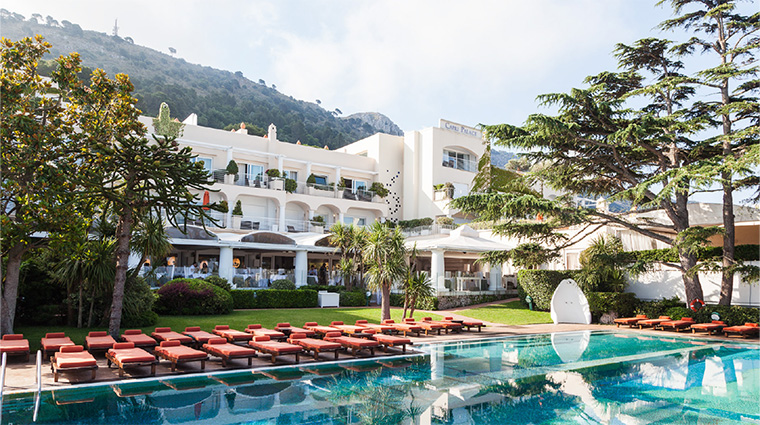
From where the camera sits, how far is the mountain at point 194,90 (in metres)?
84.5

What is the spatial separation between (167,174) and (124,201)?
51.2 inches

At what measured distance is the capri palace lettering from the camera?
4506 cm

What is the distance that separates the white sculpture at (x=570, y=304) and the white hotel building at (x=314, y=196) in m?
4.78

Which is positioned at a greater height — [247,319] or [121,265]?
[121,265]

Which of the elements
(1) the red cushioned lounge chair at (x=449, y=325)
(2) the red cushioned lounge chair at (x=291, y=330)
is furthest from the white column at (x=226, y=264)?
(1) the red cushioned lounge chair at (x=449, y=325)

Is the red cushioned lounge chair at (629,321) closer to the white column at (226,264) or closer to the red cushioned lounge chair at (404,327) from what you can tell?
the red cushioned lounge chair at (404,327)

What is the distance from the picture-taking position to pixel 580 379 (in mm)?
11586

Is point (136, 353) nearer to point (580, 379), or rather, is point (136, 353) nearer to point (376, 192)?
point (580, 379)

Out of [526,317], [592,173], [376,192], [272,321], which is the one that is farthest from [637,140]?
[376,192]

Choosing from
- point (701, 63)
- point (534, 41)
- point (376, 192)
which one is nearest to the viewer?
point (534, 41)

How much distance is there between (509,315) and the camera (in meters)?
24.4

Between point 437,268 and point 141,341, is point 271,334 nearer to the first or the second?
point 141,341

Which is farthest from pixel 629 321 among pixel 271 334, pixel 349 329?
pixel 271 334

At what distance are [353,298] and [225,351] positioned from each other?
16.1 metres
